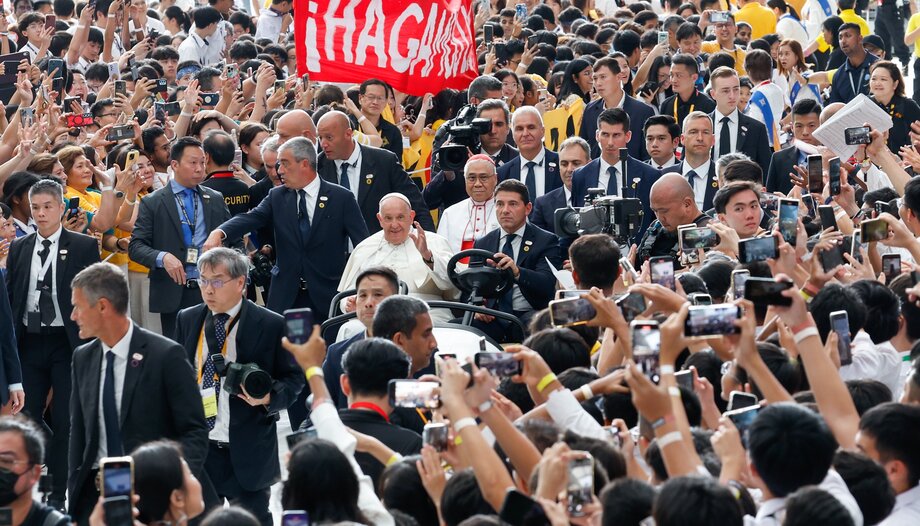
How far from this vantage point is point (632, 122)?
12.4m

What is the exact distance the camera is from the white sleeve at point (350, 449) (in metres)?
4.40

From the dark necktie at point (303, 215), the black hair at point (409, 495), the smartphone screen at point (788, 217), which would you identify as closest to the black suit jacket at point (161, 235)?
the dark necktie at point (303, 215)

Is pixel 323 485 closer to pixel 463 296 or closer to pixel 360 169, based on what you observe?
pixel 463 296

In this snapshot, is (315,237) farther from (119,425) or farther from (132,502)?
(132,502)

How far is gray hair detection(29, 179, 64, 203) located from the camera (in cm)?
877

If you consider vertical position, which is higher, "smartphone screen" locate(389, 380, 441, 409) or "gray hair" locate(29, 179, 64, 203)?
"gray hair" locate(29, 179, 64, 203)

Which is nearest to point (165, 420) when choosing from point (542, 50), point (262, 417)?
point (262, 417)

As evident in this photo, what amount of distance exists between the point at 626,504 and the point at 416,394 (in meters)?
0.95

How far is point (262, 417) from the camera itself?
7.25 metres

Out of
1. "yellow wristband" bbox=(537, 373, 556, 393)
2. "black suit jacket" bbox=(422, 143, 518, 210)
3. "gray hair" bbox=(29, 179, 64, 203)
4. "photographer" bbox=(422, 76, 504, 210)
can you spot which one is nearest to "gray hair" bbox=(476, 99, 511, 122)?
"photographer" bbox=(422, 76, 504, 210)

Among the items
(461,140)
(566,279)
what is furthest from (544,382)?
(461,140)

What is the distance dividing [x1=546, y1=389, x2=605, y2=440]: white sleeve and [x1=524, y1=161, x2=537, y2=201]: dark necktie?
19.1 feet

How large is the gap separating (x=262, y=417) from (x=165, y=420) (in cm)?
95

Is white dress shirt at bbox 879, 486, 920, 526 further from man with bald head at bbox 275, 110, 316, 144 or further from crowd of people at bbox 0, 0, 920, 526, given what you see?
man with bald head at bbox 275, 110, 316, 144
